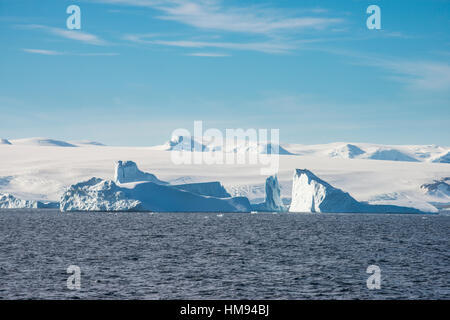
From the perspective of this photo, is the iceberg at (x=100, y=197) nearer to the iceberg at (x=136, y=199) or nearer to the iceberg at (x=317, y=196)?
the iceberg at (x=136, y=199)

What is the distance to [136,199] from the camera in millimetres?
163875

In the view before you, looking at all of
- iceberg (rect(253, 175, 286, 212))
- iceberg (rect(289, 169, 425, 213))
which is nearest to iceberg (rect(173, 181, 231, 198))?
iceberg (rect(253, 175, 286, 212))

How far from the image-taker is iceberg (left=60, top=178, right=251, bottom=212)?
15938 cm

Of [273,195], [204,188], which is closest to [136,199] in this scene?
[204,188]

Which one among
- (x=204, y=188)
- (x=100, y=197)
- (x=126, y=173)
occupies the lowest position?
(x=100, y=197)

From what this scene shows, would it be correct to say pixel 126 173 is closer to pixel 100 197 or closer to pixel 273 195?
pixel 100 197

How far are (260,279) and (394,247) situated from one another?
29.5m

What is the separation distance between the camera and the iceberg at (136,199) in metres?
159

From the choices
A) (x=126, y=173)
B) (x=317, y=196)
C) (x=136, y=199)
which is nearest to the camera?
(x=136, y=199)

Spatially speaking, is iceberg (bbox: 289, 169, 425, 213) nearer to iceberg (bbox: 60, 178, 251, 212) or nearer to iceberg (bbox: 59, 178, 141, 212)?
iceberg (bbox: 60, 178, 251, 212)

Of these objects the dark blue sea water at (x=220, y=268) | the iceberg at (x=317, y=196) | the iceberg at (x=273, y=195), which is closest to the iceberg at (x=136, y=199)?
the iceberg at (x=273, y=195)
